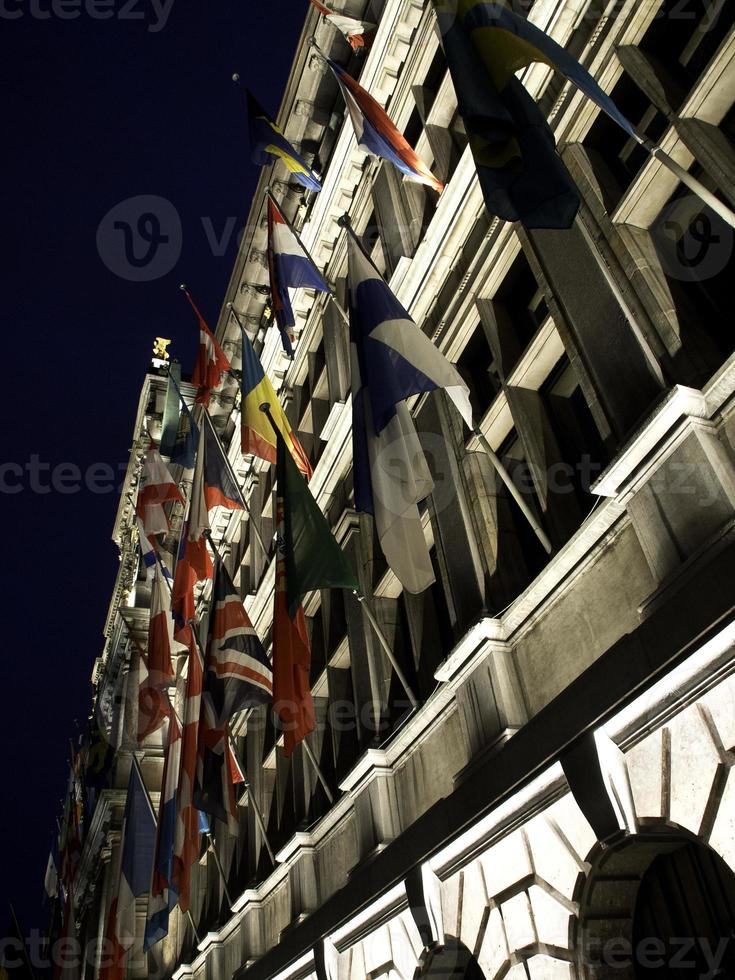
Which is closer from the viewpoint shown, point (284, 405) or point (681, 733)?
point (681, 733)

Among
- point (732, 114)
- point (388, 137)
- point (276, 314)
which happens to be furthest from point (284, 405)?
point (732, 114)

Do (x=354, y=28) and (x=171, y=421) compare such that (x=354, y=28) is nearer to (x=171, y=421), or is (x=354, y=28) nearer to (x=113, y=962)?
(x=171, y=421)

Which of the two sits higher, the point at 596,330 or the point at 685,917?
the point at 596,330

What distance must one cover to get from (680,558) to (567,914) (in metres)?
3.65

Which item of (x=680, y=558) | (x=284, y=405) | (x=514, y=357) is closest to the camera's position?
(x=680, y=558)

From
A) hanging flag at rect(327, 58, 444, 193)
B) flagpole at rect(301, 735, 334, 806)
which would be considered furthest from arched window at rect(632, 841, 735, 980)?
hanging flag at rect(327, 58, 444, 193)

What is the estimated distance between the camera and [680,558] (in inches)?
311

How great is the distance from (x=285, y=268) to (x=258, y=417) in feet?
9.76

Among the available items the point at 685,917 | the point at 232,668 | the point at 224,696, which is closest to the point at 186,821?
the point at 224,696

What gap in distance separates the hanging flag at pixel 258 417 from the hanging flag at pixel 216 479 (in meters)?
1.16

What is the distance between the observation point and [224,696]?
1375 cm

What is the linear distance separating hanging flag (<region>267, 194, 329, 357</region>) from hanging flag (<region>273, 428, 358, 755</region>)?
4.08 metres

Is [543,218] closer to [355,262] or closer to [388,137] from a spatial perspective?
[355,262]

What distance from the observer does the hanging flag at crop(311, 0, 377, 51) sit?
1855 cm
